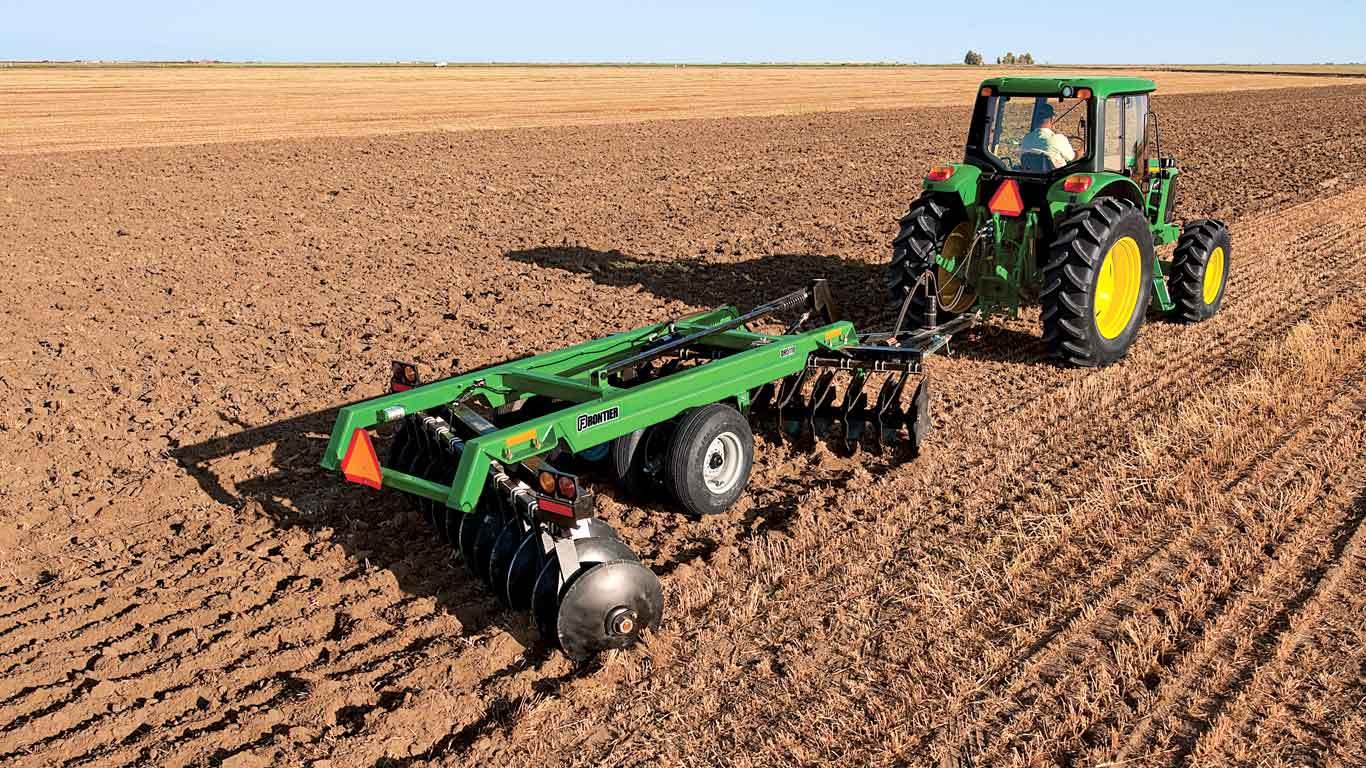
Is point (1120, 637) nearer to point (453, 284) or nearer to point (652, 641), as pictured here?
point (652, 641)

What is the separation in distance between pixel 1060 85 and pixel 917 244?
141cm

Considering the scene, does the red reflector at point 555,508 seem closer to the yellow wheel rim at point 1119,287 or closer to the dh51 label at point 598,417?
the dh51 label at point 598,417

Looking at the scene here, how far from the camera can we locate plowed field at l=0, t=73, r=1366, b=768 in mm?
3498

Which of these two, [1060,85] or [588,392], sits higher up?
[1060,85]

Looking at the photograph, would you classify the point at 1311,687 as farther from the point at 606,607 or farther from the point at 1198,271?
the point at 1198,271

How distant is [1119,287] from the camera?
290 inches

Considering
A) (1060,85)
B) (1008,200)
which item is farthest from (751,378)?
(1060,85)

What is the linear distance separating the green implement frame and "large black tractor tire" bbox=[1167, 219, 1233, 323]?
3.33m

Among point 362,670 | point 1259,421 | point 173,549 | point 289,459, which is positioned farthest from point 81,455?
point 1259,421

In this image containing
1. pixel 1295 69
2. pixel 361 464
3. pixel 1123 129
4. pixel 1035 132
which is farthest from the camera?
pixel 1295 69

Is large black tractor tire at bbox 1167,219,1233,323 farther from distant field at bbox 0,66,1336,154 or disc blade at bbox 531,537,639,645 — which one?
distant field at bbox 0,66,1336,154

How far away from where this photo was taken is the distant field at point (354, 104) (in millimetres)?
25469

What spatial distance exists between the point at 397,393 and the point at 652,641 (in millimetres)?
1793

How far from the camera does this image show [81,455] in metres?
6.11
